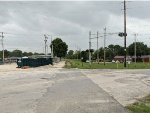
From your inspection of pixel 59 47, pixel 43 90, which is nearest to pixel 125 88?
pixel 43 90

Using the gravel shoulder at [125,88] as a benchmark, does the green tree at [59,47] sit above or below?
above

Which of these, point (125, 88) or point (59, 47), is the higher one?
point (59, 47)

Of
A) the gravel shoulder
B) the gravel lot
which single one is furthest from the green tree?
the gravel shoulder

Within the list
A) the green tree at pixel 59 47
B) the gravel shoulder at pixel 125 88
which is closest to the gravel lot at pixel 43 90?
the gravel shoulder at pixel 125 88

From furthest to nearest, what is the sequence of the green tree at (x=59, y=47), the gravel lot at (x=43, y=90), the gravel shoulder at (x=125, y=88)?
the green tree at (x=59, y=47)
the gravel shoulder at (x=125, y=88)
the gravel lot at (x=43, y=90)

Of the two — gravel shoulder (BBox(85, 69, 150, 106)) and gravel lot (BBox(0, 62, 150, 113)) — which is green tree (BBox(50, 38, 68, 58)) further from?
gravel shoulder (BBox(85, 69, 150, 106))

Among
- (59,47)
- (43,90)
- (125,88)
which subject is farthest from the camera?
(59,47)

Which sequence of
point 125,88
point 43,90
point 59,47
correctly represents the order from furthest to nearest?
point 59,47, point 125,88, point 43,90

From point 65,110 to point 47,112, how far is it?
755 millimetres

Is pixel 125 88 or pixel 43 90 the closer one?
pixel 43 90

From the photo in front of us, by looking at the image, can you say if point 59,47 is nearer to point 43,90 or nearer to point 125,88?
point 125,88

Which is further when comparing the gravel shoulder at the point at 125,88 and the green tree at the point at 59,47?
the green tree at the point at 59,47

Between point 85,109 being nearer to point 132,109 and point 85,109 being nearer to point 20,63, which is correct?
point 132,109

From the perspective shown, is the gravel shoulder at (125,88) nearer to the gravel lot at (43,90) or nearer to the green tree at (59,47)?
the gravel lot at (43,90)
